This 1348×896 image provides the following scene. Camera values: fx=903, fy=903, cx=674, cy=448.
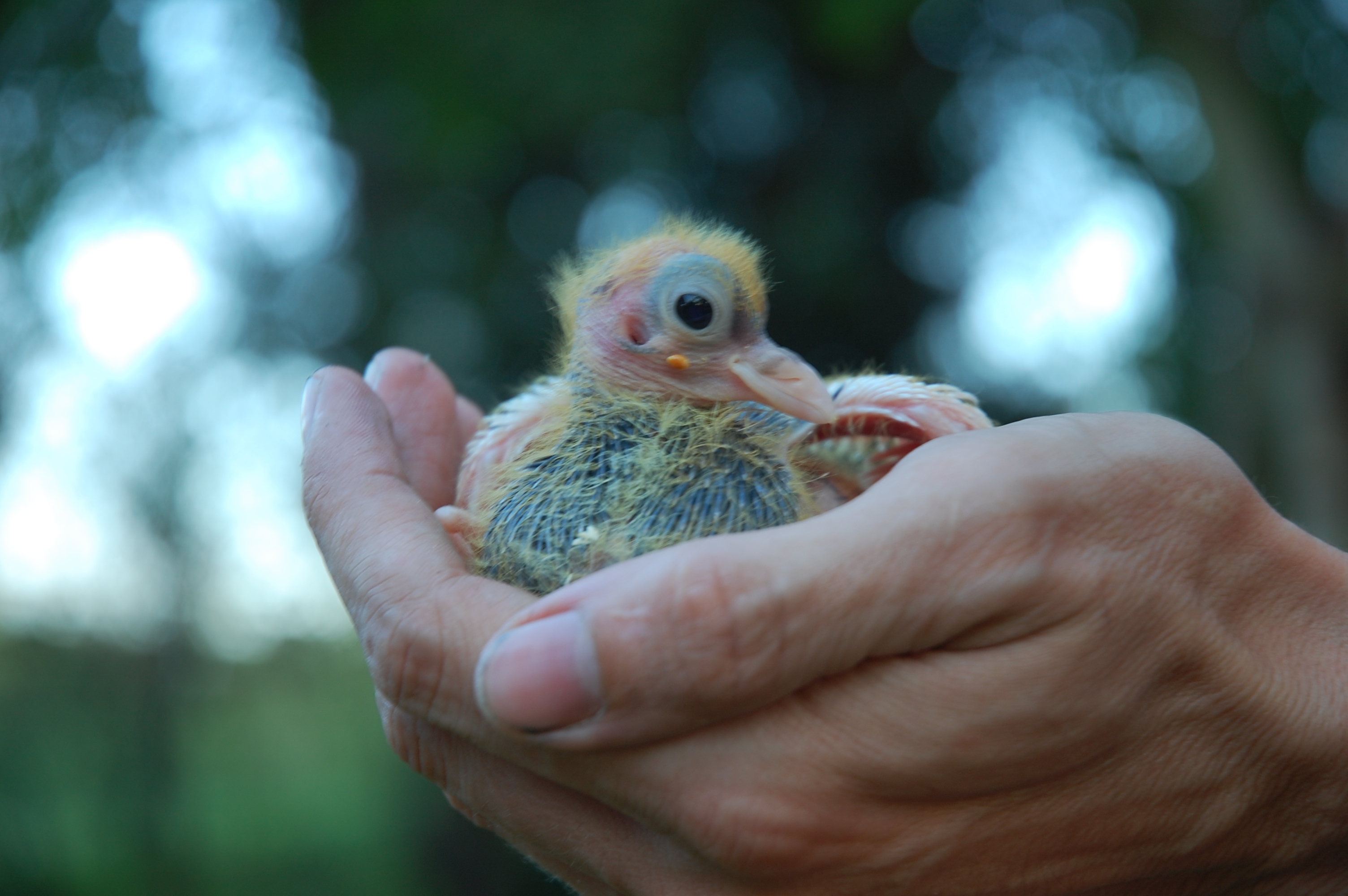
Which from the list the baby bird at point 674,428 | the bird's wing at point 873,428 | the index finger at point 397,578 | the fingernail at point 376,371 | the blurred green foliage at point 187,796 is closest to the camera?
the index finger at point 397,578

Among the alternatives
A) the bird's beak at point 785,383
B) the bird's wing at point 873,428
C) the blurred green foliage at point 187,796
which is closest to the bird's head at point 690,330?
the bird's beak at point 785,383

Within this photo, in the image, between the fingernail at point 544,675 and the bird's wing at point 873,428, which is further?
the bird's wing at point 873,428

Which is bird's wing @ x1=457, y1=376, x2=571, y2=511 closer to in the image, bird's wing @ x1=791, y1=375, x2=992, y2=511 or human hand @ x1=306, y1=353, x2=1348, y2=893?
human hand @ x1=306, y1=353, x2=1348, y2=893

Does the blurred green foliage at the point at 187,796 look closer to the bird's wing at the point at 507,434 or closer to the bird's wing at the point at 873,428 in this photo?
the bird's wing at the point at 507,434

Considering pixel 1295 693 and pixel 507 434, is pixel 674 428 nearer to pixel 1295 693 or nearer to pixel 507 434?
pixel 507 434

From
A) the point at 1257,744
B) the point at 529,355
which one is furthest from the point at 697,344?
the point at 529,355

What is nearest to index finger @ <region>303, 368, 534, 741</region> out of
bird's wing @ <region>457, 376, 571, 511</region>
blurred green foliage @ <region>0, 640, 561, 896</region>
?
bird's wing @ <region>457, 376, 571, 511</region>

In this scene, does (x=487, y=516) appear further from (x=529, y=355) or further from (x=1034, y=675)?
(x=529, y=355)
